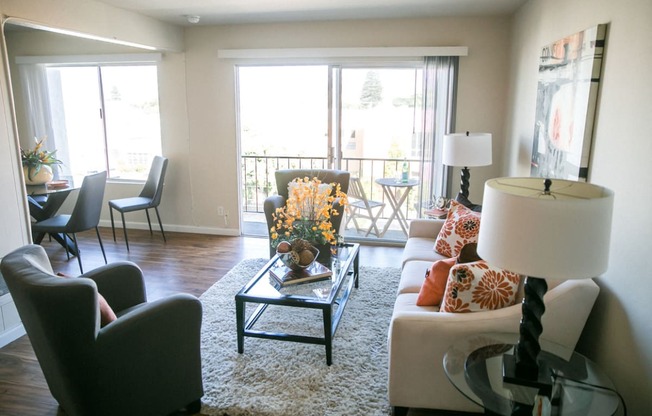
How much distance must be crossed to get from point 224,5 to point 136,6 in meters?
0.84

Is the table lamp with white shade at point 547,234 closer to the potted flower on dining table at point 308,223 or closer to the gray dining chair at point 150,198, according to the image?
the potted flower on dining table at point 308,223

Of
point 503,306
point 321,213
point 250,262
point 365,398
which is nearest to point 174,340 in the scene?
point 365,398

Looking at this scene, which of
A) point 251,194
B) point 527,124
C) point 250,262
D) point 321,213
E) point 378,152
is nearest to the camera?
point 321,213

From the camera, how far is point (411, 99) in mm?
4812

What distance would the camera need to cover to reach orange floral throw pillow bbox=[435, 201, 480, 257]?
312 cm

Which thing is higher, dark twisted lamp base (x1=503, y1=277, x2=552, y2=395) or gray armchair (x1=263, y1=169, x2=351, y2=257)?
gray armchair (x1=263, y1=169, x2=351, y2=257)

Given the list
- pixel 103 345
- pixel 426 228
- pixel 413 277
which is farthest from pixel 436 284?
pixel 103 345

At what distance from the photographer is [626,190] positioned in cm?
190

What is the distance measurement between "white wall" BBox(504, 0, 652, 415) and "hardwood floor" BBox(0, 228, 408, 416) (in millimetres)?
2495

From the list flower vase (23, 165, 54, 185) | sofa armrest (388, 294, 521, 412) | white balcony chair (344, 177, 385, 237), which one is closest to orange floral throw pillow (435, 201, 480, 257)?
sofa armrest (388, 294, 521, 412)

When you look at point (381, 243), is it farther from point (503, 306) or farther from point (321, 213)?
point (503, 306)

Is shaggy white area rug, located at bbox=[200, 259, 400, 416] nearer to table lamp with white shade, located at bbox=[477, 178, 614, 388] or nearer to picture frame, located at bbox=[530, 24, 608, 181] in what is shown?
table lamp with white shade, located at bbox=[477, 178, 614, 388]

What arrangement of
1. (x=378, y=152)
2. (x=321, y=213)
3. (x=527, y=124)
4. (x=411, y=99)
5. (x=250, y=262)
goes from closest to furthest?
(x=321, y=213), (x=527, y=124), (x=250, y=262), (x=411, y=99), (x=378, y=152)

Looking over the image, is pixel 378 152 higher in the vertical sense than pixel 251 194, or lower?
higher
